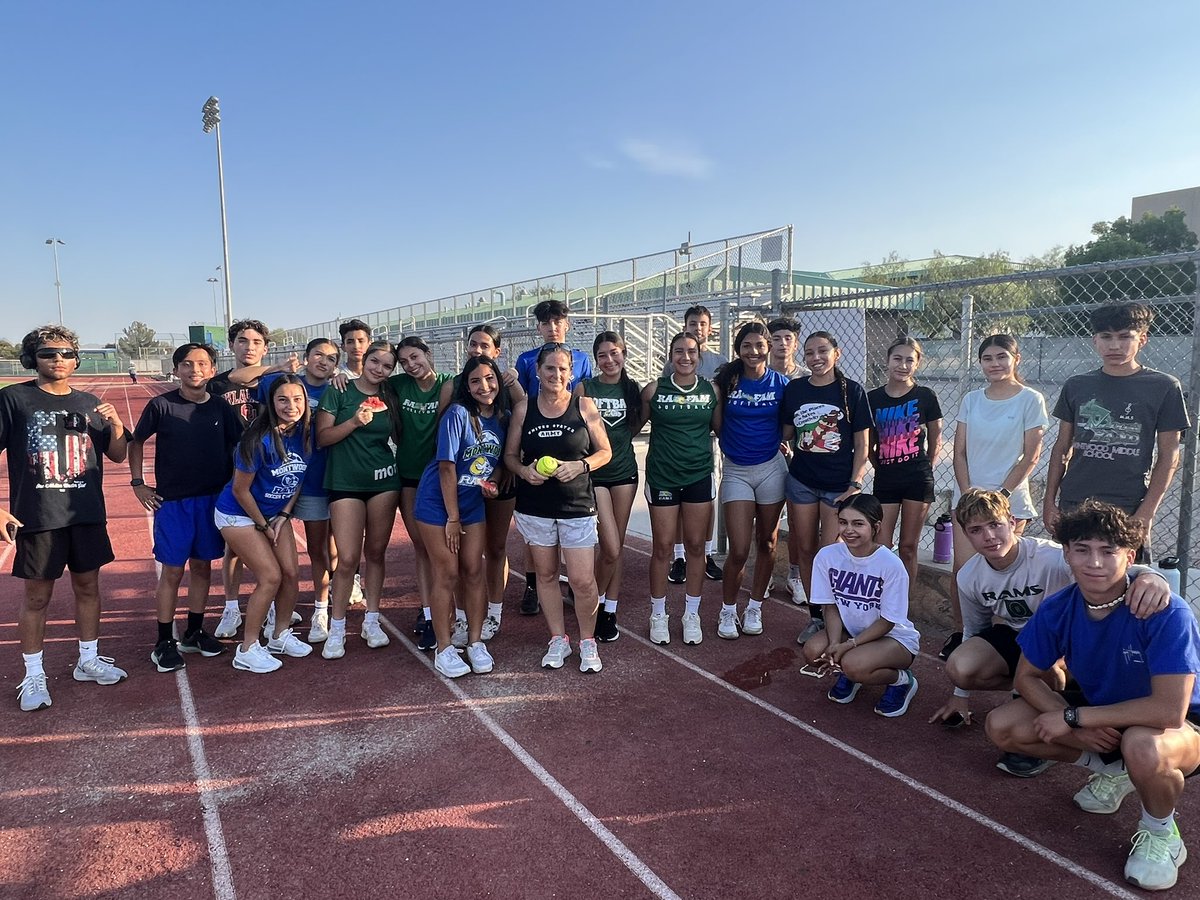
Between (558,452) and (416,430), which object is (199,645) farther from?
(558,452)

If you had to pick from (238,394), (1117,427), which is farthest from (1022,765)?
(238,394)

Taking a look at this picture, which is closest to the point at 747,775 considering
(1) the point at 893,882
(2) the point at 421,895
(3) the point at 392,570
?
(1) the point at 893,882

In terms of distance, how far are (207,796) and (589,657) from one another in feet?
6.98

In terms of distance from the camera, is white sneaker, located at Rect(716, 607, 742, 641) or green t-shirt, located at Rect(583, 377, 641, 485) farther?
white sneaker, located at Rect(716, 607, 742, 641)

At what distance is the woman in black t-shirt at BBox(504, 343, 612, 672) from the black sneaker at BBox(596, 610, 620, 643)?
466 millimetres

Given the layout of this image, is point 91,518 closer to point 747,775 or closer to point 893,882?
point 747,775

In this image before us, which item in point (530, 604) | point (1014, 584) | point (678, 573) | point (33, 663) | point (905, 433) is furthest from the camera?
point (678, 573)

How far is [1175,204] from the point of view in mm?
46250

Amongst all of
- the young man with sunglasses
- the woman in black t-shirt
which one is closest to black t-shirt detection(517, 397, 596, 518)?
the woman in black t-shirt

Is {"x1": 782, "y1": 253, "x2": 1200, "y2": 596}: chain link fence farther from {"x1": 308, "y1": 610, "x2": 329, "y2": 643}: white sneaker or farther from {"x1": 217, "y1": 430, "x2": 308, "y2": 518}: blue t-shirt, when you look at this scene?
{"x1": 308, "y1": 610, "x2": 329, "y2": 643}: white sneaker

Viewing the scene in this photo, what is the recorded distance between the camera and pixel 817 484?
4.75 m

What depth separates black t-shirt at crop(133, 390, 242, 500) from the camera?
14.5 feet

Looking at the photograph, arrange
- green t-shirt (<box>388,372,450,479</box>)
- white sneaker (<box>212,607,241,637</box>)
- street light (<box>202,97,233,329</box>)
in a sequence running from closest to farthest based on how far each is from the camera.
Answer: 1. green t-shirt (<box>388,372,450,479</box>)
2. white sneaker (<box>212,607,241,637</box>)
3. street light (<box>202,97,233,329</box>)

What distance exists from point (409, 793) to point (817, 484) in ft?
10.0
